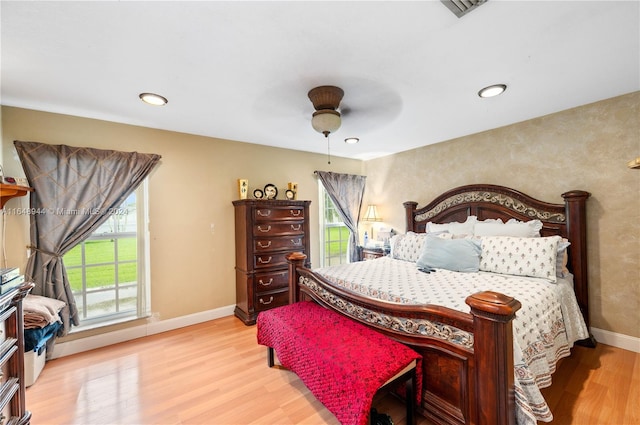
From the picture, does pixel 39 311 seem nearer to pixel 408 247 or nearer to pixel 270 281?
pixel 270 281

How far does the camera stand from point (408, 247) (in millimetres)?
3215

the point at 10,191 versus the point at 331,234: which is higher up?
the point at 10,191

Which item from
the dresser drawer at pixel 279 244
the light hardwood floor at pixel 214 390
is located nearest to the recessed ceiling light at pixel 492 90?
the light hardwood floor at pixel 214 390

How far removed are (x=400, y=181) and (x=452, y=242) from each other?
1.83 metres

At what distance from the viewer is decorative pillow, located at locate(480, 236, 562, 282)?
7.46ft

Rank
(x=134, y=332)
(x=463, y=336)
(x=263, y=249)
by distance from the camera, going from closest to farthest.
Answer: (x=463, y=336) → (x=134, y=332) → (x=263, y=249)

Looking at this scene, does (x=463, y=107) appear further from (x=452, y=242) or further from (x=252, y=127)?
(x=252, y=127)

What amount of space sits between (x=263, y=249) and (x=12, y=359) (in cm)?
219

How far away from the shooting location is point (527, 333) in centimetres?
159

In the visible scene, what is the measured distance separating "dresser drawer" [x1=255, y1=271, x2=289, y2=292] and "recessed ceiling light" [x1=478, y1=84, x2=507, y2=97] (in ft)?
9.54

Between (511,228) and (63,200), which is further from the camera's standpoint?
(511,228)

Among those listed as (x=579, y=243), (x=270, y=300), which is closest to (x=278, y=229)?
(x=270, y=300)

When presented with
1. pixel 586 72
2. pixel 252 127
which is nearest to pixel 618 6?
pixel 586 72

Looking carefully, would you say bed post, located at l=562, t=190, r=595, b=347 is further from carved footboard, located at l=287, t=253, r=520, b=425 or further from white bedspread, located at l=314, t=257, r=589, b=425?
carved footboard, located at l=287, t=253, r=520, b=425
